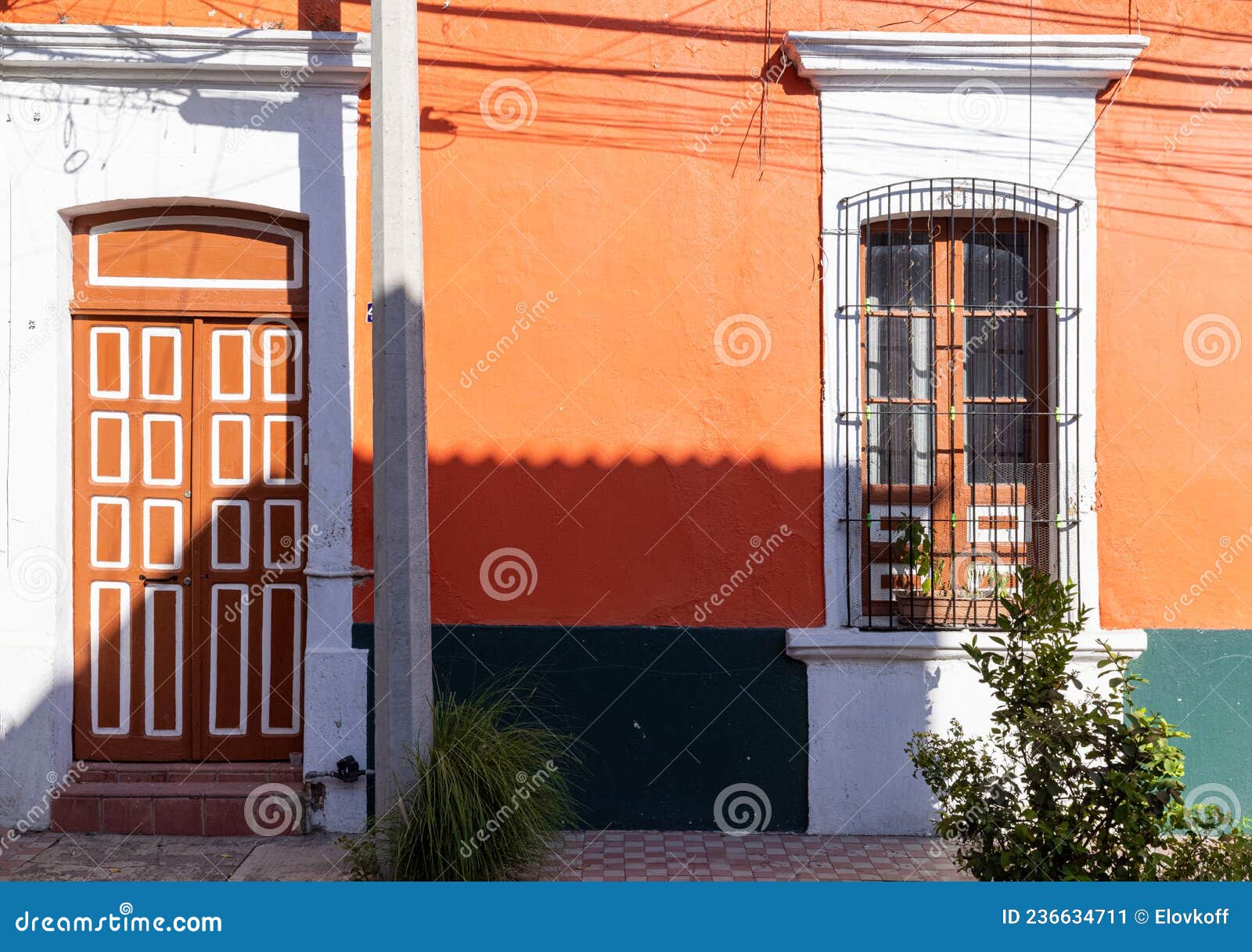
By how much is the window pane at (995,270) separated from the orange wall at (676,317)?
426 mm

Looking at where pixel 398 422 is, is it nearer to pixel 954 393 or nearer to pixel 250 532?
pixel 250 532

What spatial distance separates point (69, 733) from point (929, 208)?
5.36 m

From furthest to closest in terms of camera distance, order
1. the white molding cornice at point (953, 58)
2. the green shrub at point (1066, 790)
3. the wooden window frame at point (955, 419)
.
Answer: the wooden window frame at point (955, 419), the white molding cornice at point (953, 58), the green shrub at point (1066, 790)

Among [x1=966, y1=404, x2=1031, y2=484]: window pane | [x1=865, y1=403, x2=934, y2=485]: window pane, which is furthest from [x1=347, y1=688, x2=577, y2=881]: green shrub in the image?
[x1=966, y1=404, x2=1031, y2=484]: window pane

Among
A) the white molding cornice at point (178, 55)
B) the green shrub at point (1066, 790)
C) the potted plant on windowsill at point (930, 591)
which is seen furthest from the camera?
the potted plant on windowsill at point (930, 591)

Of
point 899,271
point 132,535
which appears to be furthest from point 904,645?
point 132,535

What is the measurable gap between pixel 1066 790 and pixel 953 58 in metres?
3.74

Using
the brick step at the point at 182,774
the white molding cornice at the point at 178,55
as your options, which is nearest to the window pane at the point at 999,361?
the white molding cornice at the point at 178,55

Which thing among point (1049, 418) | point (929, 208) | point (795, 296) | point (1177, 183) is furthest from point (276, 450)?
point (1177, 183)

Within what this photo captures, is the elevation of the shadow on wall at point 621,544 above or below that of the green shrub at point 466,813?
above

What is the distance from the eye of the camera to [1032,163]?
235 inches

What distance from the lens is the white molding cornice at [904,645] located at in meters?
5.80

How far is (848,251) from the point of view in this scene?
5.97 metres

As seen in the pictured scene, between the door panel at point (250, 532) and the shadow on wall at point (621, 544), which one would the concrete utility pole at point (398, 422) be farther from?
the door panel at point (250, 532)
